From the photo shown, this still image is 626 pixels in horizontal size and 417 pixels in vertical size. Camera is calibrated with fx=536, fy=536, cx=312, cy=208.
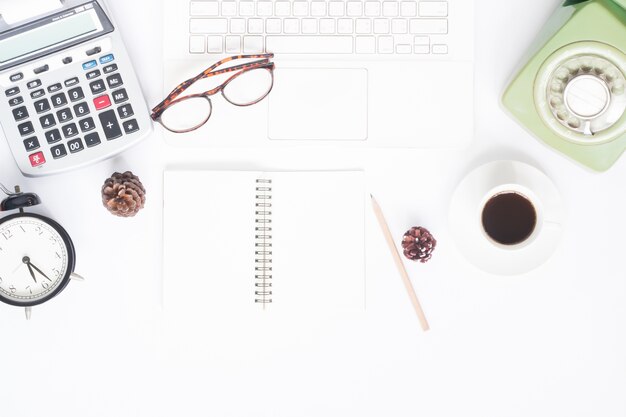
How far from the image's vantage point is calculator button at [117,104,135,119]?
753mm

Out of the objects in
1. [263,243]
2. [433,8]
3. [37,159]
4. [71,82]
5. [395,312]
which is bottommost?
[395,312]

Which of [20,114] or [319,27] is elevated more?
[319,27]

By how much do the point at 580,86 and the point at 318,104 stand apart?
0.36 metres

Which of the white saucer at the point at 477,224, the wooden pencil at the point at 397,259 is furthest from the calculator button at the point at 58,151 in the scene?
the white saucer at the point at 477,224

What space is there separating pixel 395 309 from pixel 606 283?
319mm

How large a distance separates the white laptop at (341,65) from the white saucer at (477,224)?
66 millimetres

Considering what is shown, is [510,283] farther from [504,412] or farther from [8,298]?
[8,298]

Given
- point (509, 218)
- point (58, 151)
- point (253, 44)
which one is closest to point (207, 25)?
point (253, 44)

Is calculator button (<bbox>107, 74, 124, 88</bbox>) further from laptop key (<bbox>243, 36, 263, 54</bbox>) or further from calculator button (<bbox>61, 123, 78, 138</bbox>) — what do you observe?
laptop key (<bbox>243, 36, 263, 54</bbox>)

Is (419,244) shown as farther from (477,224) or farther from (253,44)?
(253,44)

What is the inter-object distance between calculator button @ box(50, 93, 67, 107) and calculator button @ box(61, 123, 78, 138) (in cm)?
3

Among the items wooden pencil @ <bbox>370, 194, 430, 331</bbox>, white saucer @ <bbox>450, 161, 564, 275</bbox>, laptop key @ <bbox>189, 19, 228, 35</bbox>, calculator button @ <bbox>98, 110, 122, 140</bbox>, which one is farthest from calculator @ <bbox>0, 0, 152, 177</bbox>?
white saucer @ <bbox>450, 161, 564, 275</bbox>

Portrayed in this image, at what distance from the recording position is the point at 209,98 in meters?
0.77

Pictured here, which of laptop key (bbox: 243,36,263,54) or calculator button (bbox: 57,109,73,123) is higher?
laptop key (bbox: 243,36,263,54)
